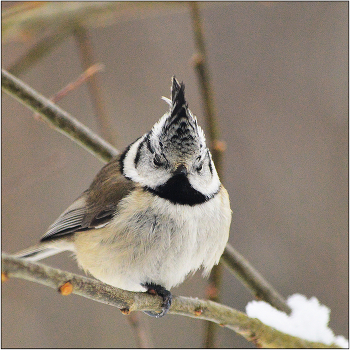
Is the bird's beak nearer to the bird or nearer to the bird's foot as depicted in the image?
the bird

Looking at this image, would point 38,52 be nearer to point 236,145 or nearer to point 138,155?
point 138,155

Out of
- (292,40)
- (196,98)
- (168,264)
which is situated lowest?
(168,264)

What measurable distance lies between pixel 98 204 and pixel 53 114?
0.53 m

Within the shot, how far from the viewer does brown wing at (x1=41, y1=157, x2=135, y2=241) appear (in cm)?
233

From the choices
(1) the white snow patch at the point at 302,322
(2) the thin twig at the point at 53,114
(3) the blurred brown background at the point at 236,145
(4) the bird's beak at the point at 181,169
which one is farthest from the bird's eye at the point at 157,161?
(3) the blurred brown background at the point at 236,145

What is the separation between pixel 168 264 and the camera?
7.12 feet

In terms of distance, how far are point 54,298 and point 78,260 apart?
2.15 metres

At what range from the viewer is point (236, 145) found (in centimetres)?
448

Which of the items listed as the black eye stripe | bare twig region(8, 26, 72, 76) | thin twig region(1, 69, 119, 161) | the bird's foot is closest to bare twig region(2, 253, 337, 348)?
the bird's foot

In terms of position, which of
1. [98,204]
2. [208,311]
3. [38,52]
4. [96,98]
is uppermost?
[38,52]

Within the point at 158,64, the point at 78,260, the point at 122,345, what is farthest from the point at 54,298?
the point at 158,64

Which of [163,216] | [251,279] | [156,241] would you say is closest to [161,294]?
[156,241]

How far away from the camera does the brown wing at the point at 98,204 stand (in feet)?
7.66

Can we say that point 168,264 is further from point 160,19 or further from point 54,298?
point 160,19
